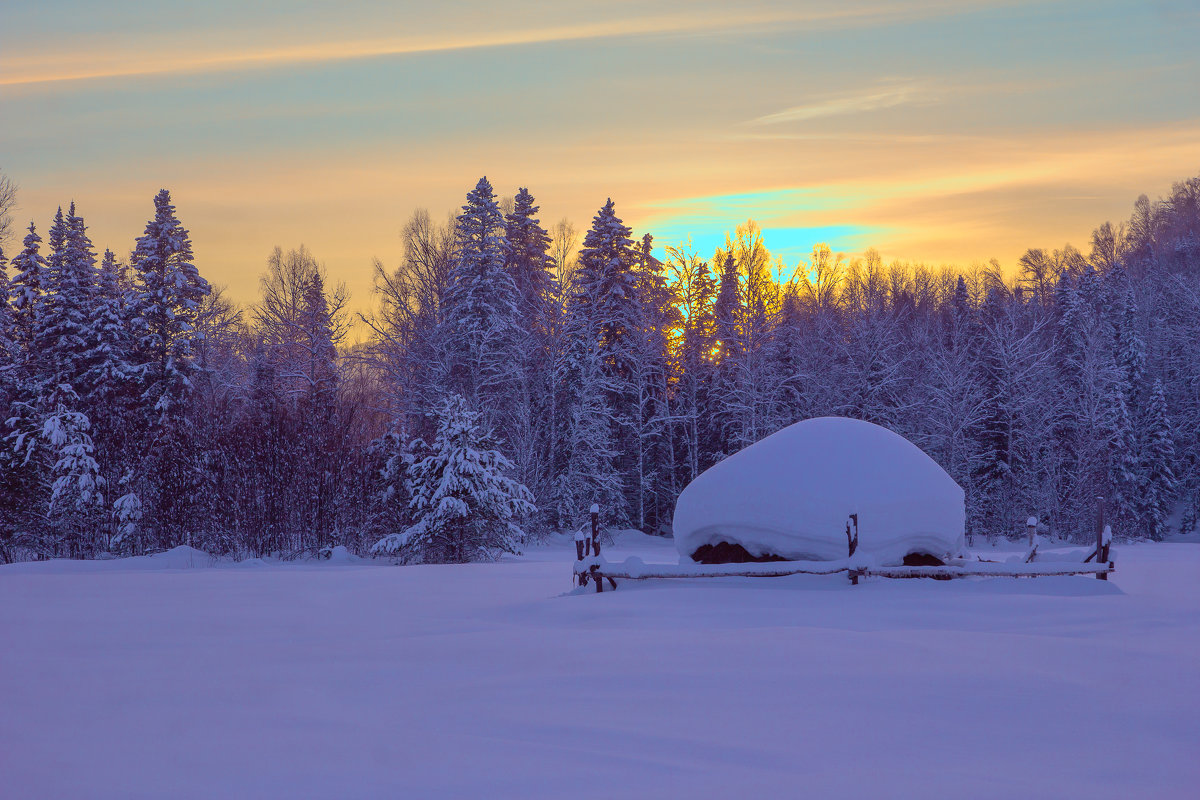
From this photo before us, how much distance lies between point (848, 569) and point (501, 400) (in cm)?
2606

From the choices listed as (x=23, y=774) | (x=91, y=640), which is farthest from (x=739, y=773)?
(x=91, y=640)

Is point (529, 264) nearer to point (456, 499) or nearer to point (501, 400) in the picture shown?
point (501, 400)

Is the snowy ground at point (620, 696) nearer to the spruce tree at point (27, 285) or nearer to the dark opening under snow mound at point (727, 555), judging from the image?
the dark opening under snow mound at point (727, 555)

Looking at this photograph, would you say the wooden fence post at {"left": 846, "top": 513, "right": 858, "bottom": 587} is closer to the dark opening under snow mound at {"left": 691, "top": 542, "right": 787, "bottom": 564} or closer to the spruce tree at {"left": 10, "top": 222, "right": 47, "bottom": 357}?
the dark opening under snow mound at {"left": 691, "top": 542, "right": 787, "bottom": 564}

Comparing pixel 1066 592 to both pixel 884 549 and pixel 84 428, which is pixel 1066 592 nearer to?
pixel 884 549

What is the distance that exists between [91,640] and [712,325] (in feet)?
→ 109

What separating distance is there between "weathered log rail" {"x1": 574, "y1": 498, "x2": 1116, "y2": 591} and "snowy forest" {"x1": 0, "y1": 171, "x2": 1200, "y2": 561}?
8.65m

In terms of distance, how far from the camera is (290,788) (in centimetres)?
557

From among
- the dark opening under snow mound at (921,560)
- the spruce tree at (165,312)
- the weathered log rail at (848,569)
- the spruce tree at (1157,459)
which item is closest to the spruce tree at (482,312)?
the spruce tree at (165,312)

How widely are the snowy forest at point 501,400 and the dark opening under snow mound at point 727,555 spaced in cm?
826

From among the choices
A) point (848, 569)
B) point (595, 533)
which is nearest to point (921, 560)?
point (848, 569)

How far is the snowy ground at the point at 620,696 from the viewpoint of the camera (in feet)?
18.9

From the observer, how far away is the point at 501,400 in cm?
3916

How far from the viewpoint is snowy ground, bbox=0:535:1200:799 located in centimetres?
575
